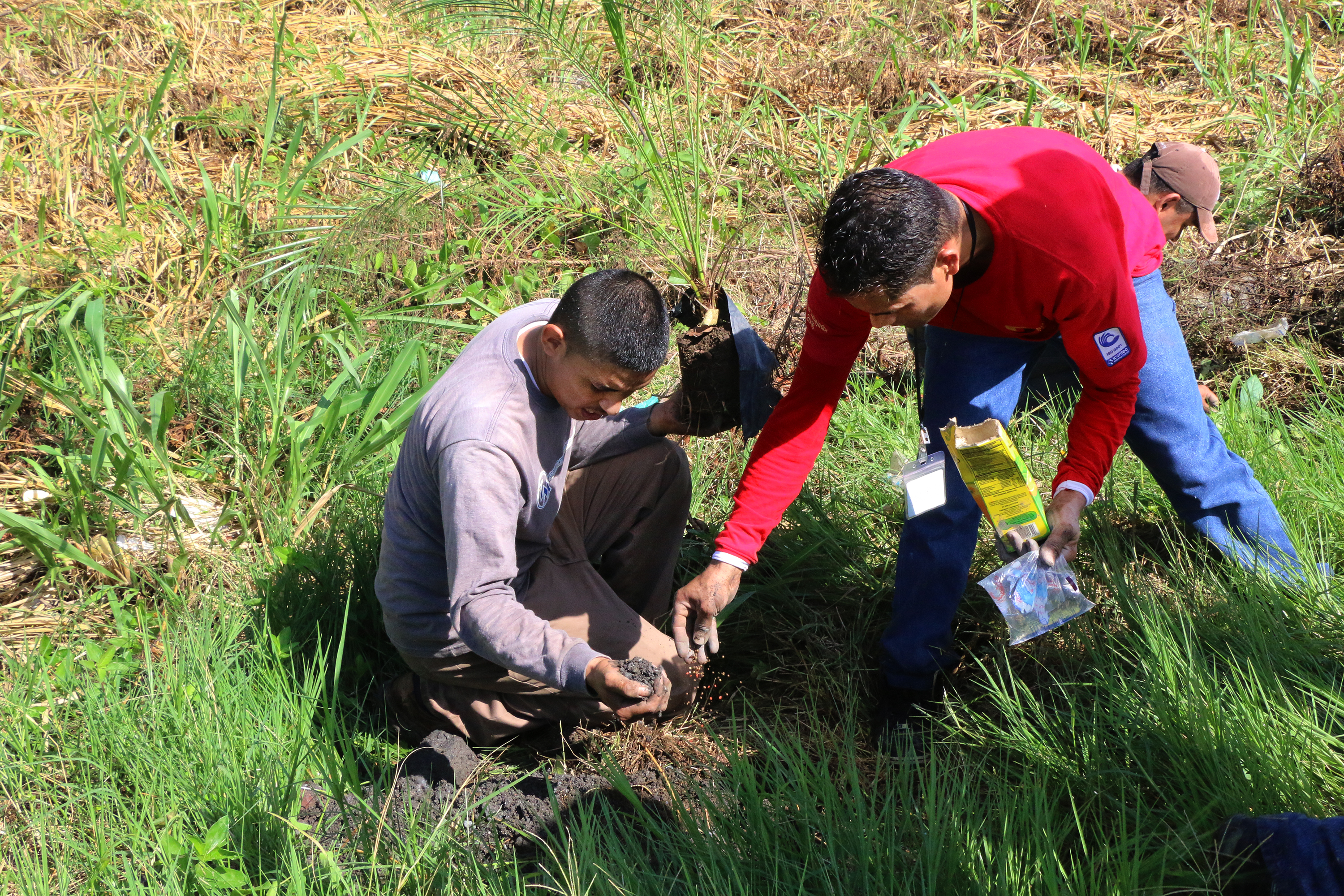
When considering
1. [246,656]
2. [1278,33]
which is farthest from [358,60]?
[1278,33]

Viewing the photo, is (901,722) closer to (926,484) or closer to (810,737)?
(810,737)

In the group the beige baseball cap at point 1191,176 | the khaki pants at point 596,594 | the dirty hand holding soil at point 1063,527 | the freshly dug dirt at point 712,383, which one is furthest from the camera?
the beige baseball cap at point 1191,176

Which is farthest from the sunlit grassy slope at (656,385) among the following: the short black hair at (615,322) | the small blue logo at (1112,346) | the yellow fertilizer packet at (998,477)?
the short black hair at (615,322)

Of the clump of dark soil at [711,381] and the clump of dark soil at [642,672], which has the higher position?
the clump of dark soil at [711,381]

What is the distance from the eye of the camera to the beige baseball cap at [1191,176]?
10.1ft

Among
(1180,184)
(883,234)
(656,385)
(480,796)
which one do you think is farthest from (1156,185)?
(480,796)

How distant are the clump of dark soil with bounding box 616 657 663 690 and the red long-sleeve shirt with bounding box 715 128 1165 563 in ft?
1.12

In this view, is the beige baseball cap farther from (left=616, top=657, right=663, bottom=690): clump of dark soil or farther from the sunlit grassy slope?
(left=616, top=657, right=663, bottom=690): clump of dark soil

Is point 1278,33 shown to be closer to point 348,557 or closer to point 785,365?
point 785,365

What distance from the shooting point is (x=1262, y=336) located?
385cm

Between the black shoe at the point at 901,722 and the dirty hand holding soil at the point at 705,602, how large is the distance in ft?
1.79

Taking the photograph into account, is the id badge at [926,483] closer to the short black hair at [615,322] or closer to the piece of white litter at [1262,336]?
the short black hair at [615,322]

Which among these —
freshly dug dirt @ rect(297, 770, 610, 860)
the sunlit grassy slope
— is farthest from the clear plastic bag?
freshly dug dirt @ rect(297, 770, 610, 860)

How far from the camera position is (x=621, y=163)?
487 centimetres
